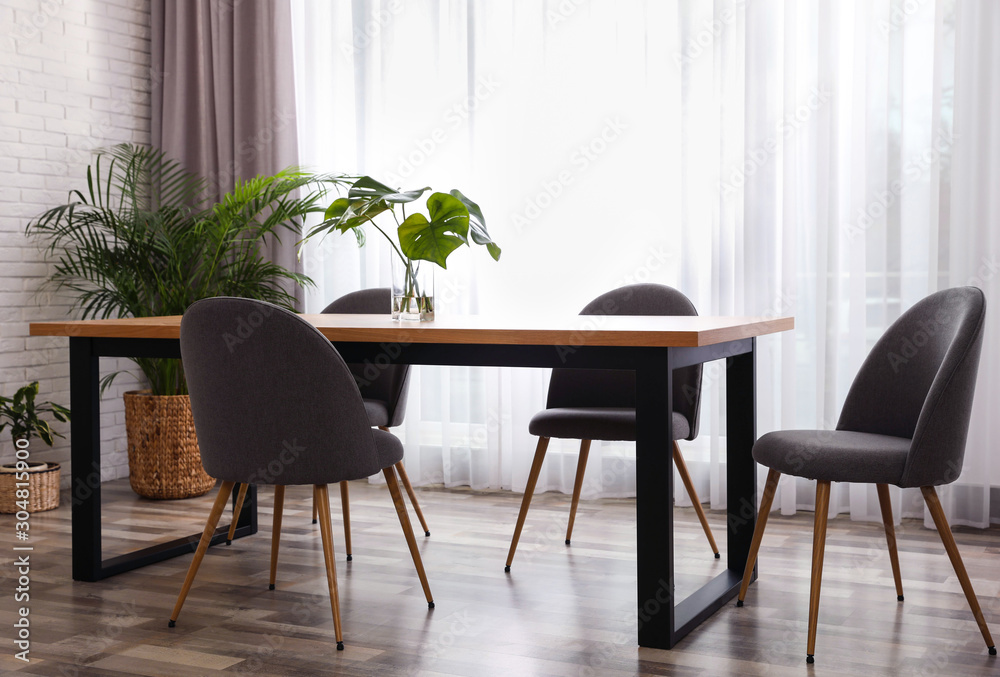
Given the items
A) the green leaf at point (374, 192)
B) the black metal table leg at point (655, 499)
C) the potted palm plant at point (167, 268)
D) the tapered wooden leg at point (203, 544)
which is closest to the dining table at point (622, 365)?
the black metal table leg at point (655, 499)

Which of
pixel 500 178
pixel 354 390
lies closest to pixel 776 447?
pixel 354 390

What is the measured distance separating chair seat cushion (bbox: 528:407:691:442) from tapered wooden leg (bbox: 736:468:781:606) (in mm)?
356

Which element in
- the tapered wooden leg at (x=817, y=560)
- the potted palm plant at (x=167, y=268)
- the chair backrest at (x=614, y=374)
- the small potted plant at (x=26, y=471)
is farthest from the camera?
the potted palm plant at (x=167, y=268)

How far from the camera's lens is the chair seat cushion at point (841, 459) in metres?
2.17

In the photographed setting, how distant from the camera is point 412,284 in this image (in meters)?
2.71

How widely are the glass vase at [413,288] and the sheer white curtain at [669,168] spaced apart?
1345 millimetres

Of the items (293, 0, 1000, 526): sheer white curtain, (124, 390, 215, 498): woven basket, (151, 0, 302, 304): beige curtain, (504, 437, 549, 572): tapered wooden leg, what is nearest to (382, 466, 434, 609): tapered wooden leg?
(504, 437, 549, 572): tapered wooden leg

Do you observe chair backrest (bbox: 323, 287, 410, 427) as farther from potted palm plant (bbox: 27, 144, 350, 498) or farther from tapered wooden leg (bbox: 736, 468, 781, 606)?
tapered wooden leg (bbox: 736, 468, 781, 606)

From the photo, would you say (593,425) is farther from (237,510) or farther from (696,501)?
(237,510)

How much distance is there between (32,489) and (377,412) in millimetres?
1522

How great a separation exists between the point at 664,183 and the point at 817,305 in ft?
2.42

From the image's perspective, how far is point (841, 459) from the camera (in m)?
2.18

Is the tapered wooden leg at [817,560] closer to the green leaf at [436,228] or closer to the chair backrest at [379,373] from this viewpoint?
the green leaf at [436,228]

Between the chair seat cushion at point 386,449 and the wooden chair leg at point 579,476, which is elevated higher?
the chair seat cushion at point 386,449
